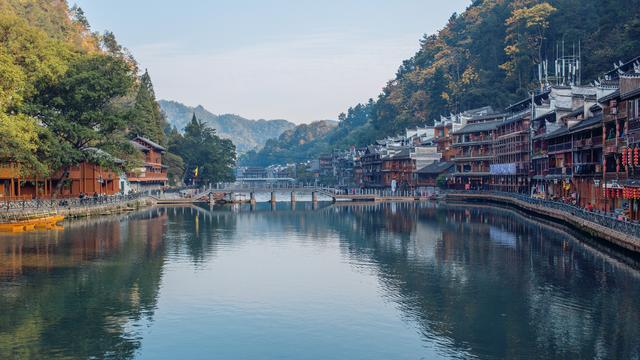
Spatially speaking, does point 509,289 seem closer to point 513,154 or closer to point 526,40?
point 513,154

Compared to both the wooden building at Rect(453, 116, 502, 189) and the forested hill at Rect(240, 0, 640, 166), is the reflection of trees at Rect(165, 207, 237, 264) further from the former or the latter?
the forested hill at Rect(240, 0, 640, 166)

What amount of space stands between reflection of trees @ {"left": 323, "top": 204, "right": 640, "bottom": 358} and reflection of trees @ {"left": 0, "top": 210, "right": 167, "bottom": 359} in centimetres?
1588

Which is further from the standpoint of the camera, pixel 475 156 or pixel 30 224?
pixel 475 156

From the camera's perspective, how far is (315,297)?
137ft

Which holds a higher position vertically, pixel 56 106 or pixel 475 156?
pixel 56 106

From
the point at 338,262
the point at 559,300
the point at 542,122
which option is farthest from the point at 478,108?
the point at 559,300

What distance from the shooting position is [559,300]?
129 feet

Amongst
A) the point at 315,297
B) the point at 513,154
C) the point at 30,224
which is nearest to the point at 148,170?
the point at 30,224

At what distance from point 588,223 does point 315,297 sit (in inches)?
1409

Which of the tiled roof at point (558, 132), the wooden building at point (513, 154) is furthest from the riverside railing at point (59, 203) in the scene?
the wooden building at point (513, 154)

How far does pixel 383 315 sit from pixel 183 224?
5959cm

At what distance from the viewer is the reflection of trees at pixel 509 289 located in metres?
30.8

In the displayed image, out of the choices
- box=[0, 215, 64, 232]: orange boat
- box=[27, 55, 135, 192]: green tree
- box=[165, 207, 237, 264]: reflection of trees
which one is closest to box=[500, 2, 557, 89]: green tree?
box=[165, 207, 237, 264]: reflection of trees

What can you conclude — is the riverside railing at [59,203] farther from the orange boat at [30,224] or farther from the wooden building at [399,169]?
the wooden building at [399,169]
